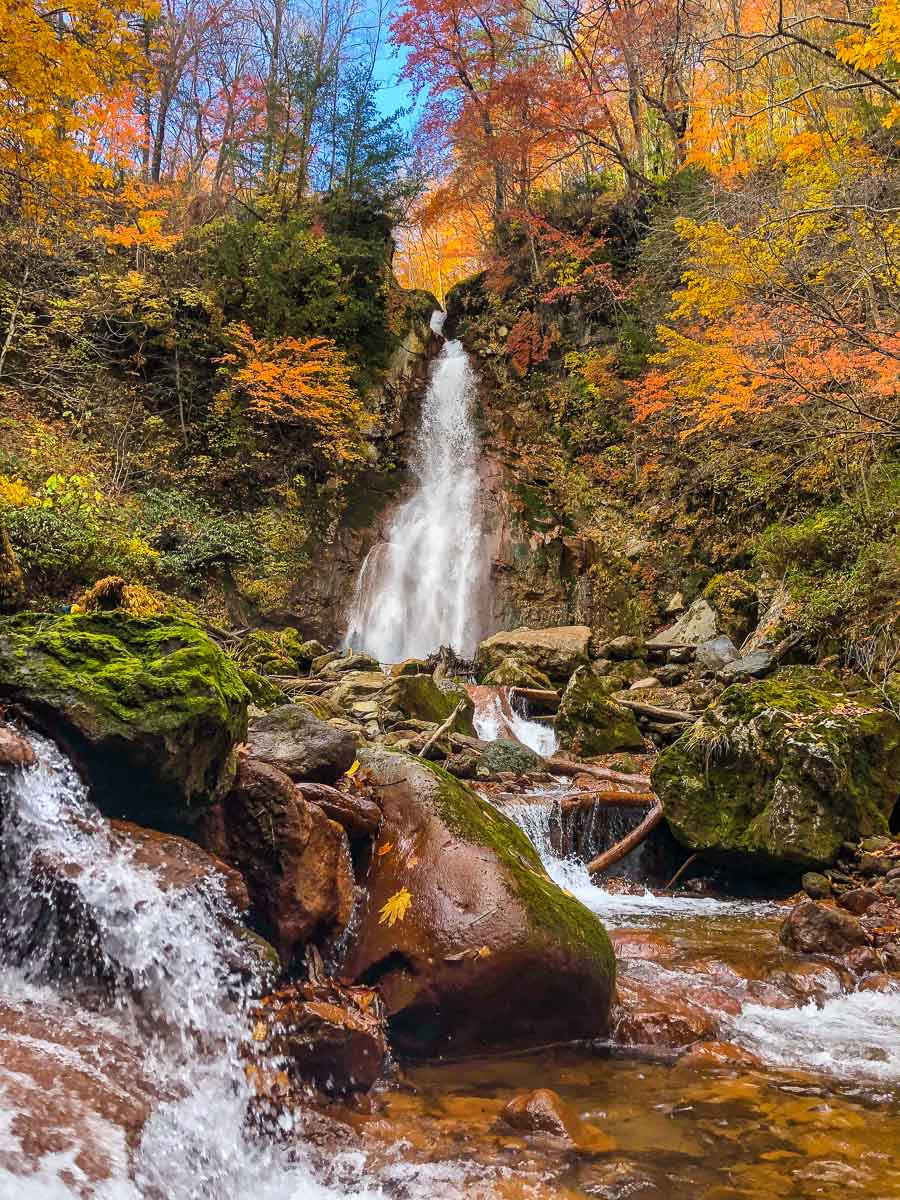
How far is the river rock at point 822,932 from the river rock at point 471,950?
1688 mm

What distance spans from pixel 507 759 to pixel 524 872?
4729 mm

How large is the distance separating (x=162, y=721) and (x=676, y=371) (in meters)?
13.5

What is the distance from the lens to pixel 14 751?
291 cm

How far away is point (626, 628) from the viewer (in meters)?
14.4

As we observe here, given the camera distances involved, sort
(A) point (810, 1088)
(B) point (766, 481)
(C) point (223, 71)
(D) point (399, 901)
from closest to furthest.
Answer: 1. (A) point (810, 1088)
2. (D) point (399, 901)
3. (B) point (766, 481)
4. (C) point (223, 71)

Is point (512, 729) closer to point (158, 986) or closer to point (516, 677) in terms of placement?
point (516, 677)

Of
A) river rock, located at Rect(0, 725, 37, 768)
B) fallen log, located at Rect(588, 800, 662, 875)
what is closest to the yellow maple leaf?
river rock, located at Rect(0, 725, 37, 768)

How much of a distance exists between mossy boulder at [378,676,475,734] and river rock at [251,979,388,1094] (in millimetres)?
6053

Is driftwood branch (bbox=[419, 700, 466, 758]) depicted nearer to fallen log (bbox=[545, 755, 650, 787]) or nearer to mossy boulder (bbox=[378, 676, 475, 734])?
mossy boulder (bbox=[378, 676, 475, 734])

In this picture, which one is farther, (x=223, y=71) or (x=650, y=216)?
(x=223, y=71)

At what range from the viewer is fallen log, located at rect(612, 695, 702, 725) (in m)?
9.88

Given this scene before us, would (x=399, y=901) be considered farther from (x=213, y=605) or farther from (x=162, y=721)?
(x=213, y=605)

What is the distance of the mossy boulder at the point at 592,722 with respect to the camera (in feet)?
32.0

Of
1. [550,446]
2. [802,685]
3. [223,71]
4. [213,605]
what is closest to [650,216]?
[550,446]
